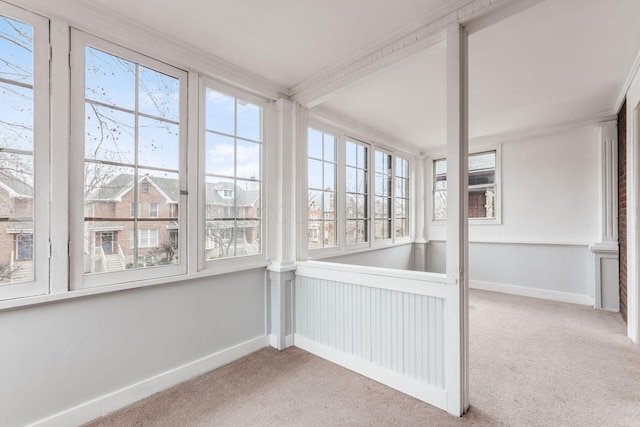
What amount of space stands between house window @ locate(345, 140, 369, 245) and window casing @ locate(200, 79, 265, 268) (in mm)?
1455

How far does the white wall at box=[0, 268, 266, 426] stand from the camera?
1520mm

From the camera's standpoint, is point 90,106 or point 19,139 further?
point 90,106

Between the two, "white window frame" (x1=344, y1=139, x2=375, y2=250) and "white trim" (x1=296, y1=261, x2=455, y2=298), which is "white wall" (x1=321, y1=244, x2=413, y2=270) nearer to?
"white window frame" (x1=344, y1=139, x2=375, y2=250)

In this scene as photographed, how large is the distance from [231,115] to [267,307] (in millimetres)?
1755

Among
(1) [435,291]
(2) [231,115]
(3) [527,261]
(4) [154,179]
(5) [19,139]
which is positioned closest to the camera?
(5) [19,139]

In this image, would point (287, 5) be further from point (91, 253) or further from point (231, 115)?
point (91, 253)

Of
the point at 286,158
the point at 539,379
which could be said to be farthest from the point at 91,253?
the point at 539,379

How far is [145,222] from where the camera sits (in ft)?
6.47

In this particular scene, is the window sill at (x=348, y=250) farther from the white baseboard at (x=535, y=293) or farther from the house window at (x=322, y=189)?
the white baseboard at (x=535, y=293)

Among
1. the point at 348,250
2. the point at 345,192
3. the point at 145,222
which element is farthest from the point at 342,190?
the point at 145,222

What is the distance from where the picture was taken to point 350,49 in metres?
2.14

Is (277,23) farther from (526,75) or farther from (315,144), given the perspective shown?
(526,75)

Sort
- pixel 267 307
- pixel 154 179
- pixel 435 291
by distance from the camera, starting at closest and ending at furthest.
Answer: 1. pixel 435 291
2. pixel 154 179
3. pixel 267 307

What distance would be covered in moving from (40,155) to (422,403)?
2.70 metres
